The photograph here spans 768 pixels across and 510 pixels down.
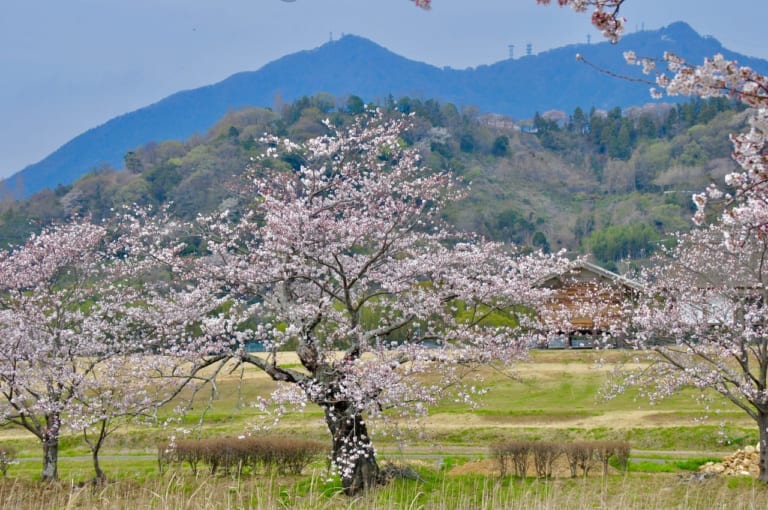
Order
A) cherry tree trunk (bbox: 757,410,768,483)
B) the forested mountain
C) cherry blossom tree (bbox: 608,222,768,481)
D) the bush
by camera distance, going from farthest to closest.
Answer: the forested mountain < the bush < cherry tree trunk (bbox: 757,410,768,483) < cherry blossom tree (bbox: 608,222,768,481)

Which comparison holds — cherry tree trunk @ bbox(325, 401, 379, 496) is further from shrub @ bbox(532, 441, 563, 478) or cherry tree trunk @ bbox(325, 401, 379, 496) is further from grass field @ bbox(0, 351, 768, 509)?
shrub @ bbox(532, 441, 563, 478)

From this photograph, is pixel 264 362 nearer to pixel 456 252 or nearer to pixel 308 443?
pixel 456 252

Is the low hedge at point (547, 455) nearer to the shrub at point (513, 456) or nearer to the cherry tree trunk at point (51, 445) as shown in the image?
the shrub at point (513, 456)

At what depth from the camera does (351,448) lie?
508 inches

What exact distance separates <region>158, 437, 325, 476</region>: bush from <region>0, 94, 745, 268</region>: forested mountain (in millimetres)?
47649

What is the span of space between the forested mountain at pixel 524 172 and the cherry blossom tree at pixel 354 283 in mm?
51696

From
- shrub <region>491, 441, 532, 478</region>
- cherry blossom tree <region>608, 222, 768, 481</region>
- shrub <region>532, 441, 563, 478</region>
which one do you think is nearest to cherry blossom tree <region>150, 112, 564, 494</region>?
cherry blossom tree <region>608, 222, 768, 481</region>

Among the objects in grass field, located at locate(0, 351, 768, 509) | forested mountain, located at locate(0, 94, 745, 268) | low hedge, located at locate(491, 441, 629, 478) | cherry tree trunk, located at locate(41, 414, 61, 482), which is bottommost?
grass field, located at locate(0, 351, 768, 509)

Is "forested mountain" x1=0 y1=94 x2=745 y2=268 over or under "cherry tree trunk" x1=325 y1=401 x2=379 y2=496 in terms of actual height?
over

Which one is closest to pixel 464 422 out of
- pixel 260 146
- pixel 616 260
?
pixel 616 260

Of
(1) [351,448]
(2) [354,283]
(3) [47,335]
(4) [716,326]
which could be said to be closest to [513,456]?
(1) [351,448]

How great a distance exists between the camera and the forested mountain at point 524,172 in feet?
258

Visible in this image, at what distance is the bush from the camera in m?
17.2

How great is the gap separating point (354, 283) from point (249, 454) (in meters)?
6.26
